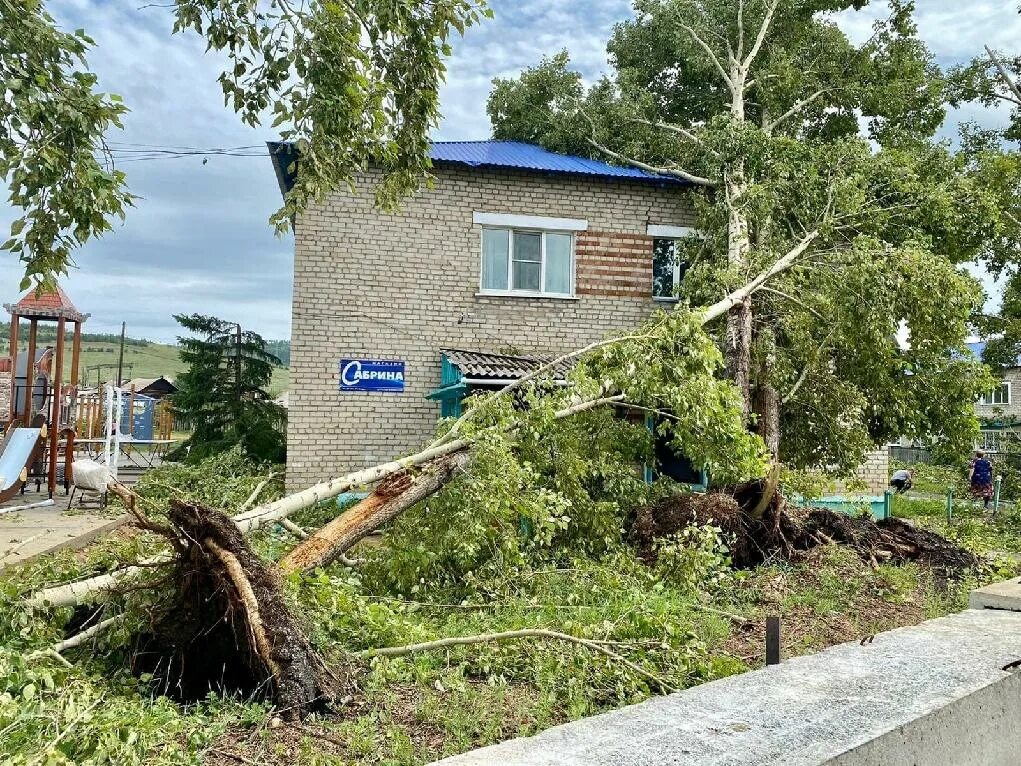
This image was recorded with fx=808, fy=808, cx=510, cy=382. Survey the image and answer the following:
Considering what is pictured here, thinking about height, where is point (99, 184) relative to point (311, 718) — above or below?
above

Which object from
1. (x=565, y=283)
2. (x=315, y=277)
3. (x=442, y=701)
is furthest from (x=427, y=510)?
(x=565, y=283)

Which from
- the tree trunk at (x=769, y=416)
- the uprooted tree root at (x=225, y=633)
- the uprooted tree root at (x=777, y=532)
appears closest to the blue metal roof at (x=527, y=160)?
the tree trunk at (x=769, y=416)

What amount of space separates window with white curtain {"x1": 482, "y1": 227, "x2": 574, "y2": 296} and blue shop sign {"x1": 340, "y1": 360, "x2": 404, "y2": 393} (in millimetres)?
1839

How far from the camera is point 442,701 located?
391 centimetres

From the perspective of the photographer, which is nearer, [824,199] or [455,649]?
[455,649]

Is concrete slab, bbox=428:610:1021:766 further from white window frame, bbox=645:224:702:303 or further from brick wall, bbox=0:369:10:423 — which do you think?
brick wall, bbox=0:369:10:423

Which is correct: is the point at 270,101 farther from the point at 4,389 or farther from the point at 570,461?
the point at 4,389

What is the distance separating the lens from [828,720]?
224 cm

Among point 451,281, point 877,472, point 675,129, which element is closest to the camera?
point 451,281

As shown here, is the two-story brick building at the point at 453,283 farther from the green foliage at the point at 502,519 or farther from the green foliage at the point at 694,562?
the green foliage at the point at 694,562

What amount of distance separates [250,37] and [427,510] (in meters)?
4.41

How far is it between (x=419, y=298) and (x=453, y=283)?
22.4 inches

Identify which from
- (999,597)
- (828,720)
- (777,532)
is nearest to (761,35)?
(777,532)

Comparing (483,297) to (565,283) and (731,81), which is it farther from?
(731,81)
